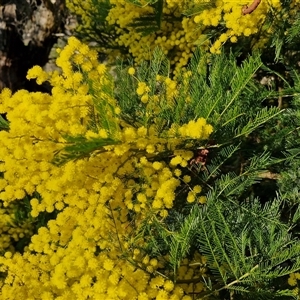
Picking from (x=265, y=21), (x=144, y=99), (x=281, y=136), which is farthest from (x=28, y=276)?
(x=265, y=21)

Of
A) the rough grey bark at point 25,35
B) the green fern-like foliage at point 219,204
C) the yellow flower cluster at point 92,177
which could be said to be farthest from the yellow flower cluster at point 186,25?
the rough grey bark at point 25,35

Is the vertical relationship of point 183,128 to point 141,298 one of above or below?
above

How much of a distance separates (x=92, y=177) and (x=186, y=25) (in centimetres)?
119

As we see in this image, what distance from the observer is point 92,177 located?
2010 mm

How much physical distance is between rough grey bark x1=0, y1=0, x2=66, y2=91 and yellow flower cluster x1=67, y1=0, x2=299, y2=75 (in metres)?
0.85

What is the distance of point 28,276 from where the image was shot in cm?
221

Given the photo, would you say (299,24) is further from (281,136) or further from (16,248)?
(16,248)

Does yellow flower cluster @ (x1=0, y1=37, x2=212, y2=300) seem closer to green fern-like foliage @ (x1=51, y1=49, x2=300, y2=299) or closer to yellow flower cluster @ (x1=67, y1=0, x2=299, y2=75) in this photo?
green fern-like foliage @ (x1=51, y1=49, x2=300, y2=299)

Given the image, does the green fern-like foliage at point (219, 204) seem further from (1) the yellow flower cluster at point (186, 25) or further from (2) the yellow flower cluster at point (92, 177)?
(1) the yellow flower cluster at point (186, 25)

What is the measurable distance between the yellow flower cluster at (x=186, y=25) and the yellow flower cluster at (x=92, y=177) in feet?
1.68

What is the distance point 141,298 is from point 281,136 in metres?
0.93

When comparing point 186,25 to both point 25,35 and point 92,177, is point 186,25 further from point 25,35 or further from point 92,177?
point 25,35

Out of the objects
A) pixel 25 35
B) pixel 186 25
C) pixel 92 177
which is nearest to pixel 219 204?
pixel 92 177

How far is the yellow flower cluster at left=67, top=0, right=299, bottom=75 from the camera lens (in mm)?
2348
